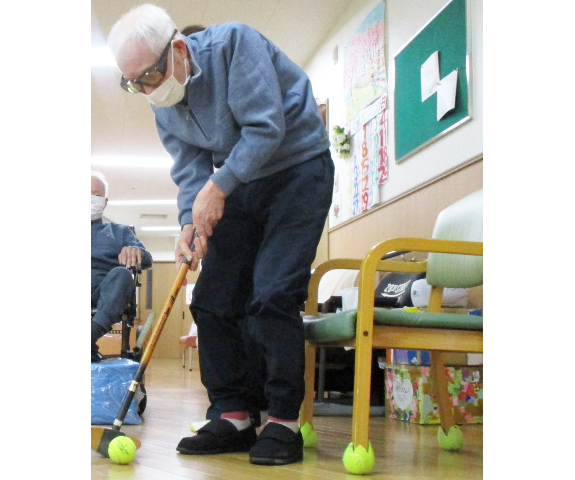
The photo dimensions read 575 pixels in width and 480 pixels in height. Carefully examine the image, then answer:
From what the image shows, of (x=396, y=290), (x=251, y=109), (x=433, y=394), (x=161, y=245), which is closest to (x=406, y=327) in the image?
(x=251, y=109)

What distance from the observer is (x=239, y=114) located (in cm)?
157

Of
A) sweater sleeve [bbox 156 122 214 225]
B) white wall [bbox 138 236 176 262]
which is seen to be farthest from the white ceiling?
white wall [bbox 138 236 176 262]

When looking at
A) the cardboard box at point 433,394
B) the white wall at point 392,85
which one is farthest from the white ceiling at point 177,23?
the cardboard box at point 433,394

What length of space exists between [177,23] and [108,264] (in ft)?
8.09

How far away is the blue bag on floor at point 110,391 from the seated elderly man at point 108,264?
14 cm

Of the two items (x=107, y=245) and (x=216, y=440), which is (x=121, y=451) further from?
(x=107, y=245)

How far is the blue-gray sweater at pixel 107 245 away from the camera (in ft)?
9.13

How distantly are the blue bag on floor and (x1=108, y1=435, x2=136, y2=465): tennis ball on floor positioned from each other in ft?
2.79

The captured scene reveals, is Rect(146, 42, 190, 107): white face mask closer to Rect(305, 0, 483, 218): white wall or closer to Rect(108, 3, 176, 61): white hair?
Rect(108, 3, 176, 61): white hair

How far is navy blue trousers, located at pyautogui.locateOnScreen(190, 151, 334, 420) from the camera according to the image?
155 cm
